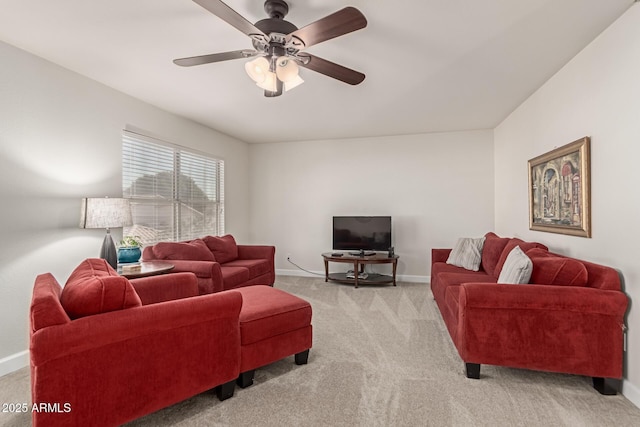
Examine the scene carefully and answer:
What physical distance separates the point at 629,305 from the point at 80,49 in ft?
14.3

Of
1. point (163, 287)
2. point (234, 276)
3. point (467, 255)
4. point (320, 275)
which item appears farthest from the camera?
point (320, 275)

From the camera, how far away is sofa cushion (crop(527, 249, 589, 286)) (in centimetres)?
216

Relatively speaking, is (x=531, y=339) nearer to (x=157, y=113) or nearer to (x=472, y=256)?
(x=472, y=256)

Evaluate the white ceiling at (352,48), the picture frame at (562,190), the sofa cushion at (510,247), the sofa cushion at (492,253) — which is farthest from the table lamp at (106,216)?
the picture frame at (562,190)

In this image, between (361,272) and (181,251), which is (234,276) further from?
(361,272)

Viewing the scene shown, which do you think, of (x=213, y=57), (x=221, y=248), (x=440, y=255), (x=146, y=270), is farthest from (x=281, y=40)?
(x=440, y=255)

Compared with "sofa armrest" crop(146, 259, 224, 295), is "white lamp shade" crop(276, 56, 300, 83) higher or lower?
higher

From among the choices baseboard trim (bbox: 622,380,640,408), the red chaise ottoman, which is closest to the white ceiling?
the red chaise ottoman

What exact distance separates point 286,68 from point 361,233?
3.47 m

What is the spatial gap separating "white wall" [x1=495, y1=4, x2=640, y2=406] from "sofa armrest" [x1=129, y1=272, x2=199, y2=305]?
123 inches

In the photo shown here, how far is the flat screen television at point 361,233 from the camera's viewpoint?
16.8 ft

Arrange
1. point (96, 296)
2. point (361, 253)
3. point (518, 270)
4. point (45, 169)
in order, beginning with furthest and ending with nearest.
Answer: point (361, 253), point (45, 169), point (518, 270), point (96, 296)

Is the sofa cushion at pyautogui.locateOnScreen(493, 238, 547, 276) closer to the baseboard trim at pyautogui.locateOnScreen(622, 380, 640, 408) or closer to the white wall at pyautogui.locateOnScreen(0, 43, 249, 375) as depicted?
the baseboard trim at pyautogui.locateOnScreen(622, 380, 640, 408)

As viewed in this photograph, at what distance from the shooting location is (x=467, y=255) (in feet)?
12.9
